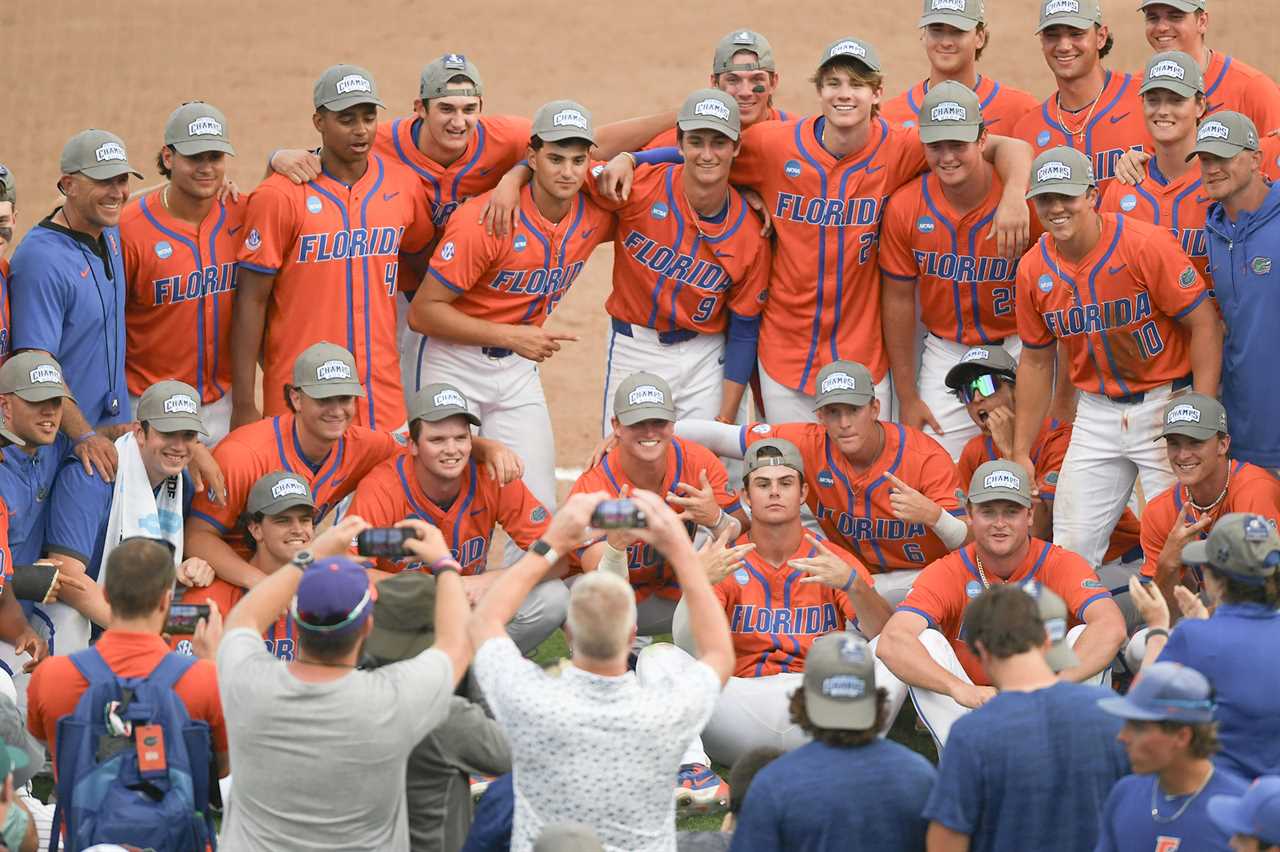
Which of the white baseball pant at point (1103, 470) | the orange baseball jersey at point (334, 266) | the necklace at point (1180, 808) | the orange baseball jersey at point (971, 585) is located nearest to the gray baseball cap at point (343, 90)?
the orange baseball jersey at point (334, 266)

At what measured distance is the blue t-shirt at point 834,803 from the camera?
441 centimetres

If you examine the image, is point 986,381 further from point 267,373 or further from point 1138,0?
point 1138,0

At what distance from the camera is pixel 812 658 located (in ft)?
15.0

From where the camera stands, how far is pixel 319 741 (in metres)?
4.50

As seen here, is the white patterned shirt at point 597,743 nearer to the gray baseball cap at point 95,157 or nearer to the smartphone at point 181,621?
the smartphone at point 181,621

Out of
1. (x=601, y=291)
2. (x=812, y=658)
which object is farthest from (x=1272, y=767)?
(x=601, y=291)

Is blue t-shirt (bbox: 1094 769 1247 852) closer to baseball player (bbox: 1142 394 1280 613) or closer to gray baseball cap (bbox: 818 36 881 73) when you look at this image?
baseball player (bbox: 1142 394 1280 613)

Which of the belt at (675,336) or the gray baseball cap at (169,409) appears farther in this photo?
the belt at (675,336)

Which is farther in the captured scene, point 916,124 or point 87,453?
point 916,124

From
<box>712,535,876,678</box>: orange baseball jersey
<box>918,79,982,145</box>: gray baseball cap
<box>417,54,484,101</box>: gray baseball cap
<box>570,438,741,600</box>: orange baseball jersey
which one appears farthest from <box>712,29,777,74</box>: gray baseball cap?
<box>712,535,876,678</box>: orange baseball jersey

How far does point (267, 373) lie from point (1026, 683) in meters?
4.76

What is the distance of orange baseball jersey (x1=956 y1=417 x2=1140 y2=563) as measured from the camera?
27.2 feet

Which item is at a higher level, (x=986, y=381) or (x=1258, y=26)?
(x=1258, y=26)

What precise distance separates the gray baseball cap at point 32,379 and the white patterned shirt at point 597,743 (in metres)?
3.34
